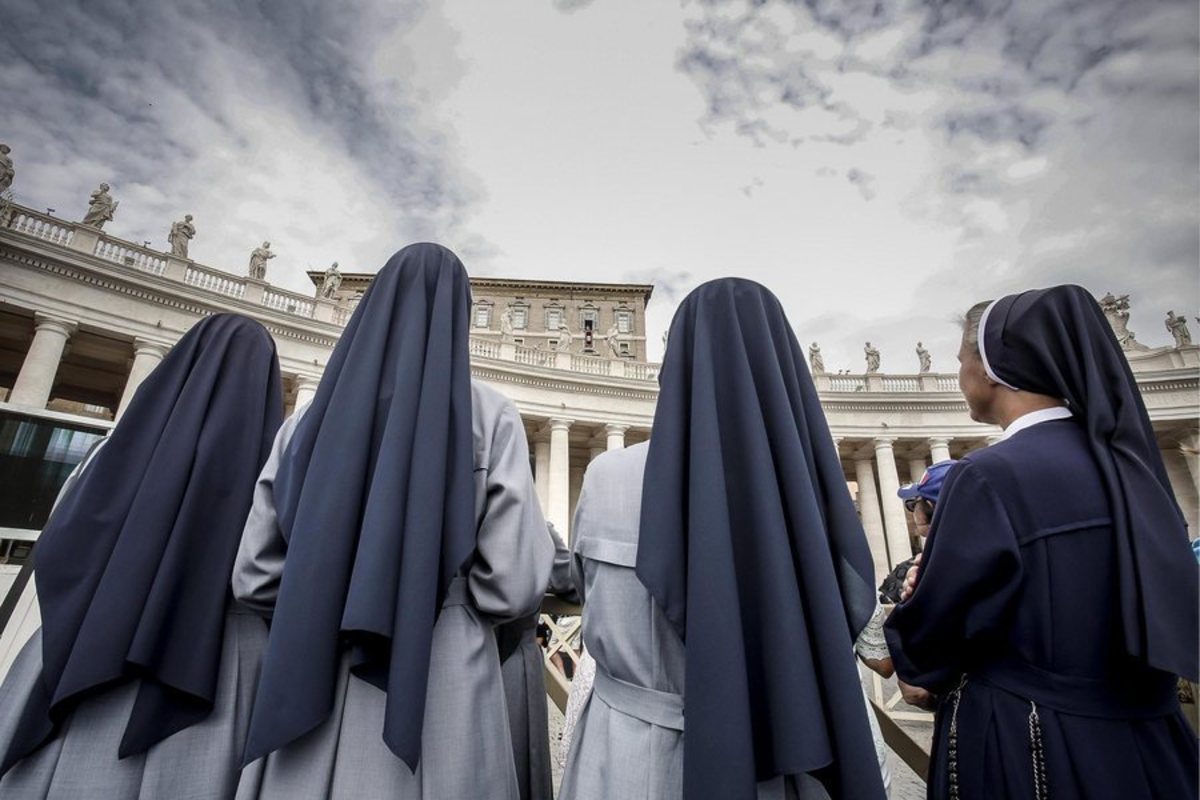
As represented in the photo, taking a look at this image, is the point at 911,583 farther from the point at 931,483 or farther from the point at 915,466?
the point at 915,466

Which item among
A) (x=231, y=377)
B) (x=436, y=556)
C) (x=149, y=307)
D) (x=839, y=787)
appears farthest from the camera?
(x=149, y=307)

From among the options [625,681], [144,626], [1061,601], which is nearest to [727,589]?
[625,681]

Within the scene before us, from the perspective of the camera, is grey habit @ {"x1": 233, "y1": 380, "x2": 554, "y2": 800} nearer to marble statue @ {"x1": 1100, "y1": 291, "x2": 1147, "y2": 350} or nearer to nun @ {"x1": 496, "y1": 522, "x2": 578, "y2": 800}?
nun @ {"x1": 496, "y1": 522, "x2": 578, "y2": 800}

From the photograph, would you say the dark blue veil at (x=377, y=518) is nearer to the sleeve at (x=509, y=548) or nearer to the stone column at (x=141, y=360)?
the sleeve at (x=509, y=548)

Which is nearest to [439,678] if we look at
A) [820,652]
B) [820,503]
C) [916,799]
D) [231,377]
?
Result: [820,652]

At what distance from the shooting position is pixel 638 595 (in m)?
2.01

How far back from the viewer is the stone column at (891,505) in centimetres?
2500

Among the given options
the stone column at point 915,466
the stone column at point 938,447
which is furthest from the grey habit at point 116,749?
the stone column at point 915,466

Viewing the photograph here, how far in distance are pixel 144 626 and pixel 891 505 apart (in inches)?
1125

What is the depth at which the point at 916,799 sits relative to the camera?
3.77m

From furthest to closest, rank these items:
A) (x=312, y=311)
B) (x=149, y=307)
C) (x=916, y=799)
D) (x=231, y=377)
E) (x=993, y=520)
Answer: (x=312, y=311) → (x=149, y=307) → (x=916, y=799) → (x=231, y=377) → (x=993, y=520)

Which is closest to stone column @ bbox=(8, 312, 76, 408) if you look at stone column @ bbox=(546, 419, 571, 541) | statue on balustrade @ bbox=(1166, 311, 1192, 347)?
stone column @ bbox=(546, 419, 571, 541)

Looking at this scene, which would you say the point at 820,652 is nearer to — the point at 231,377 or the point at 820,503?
the point at 820,503

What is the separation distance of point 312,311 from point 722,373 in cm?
2305
